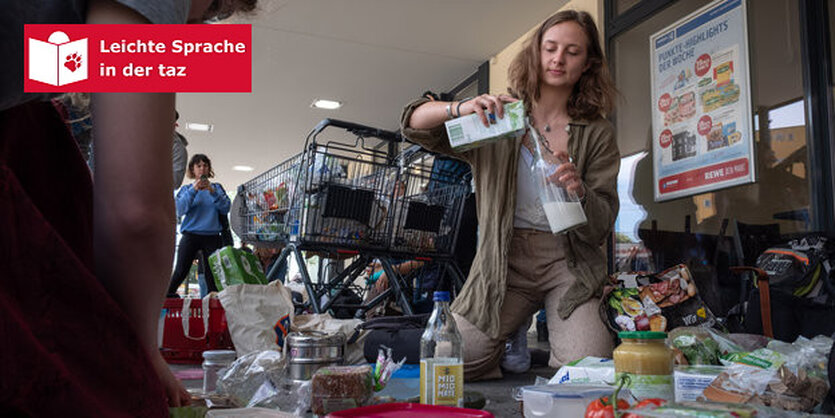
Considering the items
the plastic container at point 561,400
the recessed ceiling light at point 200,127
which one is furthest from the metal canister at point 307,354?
the recessed ceiling light at point 200,127

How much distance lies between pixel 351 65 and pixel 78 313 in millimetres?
6266

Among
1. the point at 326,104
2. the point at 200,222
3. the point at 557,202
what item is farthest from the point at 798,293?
the point at 326,104

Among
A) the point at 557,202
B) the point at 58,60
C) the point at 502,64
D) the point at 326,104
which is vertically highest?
the point at 326,104

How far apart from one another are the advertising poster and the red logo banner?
125 inches

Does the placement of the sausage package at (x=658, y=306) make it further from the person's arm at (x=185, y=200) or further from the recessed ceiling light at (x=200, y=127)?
the recessed ceiling light at (x=200, y=127)

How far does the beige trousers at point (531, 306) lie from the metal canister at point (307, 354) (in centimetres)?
60

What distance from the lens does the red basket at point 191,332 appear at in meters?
3.34

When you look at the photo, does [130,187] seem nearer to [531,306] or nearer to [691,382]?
[691,382]

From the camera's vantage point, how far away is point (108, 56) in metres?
0.85

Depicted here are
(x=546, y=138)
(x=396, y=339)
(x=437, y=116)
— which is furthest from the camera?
(x=396, y=339)

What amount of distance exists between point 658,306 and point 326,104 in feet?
20.5

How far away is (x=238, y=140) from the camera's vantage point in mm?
10531

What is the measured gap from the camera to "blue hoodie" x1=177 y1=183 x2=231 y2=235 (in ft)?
19.4

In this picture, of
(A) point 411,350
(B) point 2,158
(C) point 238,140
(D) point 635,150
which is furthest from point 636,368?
(C) point 238,140
